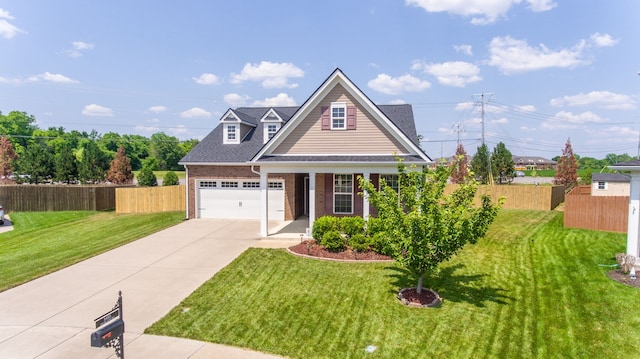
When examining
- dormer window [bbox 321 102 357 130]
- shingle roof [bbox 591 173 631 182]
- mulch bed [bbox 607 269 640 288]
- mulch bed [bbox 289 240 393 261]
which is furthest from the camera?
shingle roof [bbox 591 173 631 182]

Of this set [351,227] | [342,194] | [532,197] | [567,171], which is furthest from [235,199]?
[567,171]

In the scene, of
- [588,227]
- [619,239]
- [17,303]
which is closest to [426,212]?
[17,303]

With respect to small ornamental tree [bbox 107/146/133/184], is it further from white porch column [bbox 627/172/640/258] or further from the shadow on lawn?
white porch column [bbox 627/172/640/258]

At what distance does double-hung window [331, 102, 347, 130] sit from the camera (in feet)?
54.3

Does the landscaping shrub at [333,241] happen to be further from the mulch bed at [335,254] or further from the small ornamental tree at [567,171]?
the small ornamental tree at [567,171]

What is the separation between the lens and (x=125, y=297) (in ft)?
33.8

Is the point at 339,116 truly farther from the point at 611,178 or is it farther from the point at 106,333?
the point at 611,178

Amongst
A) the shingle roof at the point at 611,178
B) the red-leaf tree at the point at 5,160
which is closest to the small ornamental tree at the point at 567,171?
the shingle roof at the point at 611,178

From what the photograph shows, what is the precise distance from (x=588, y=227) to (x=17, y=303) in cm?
2250

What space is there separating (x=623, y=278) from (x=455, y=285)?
16.2 ft

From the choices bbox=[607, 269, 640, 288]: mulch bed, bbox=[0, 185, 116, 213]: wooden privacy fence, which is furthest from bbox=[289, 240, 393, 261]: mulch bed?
bbox=[0, 185, 116, 213]: wooden privacy fence

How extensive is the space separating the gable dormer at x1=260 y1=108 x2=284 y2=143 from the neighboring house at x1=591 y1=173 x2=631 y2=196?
24.9 m

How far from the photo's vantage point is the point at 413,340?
802 centimetres

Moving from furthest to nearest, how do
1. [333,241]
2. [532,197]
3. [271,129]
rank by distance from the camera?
[532,197] → [271,129] → [333,241]
